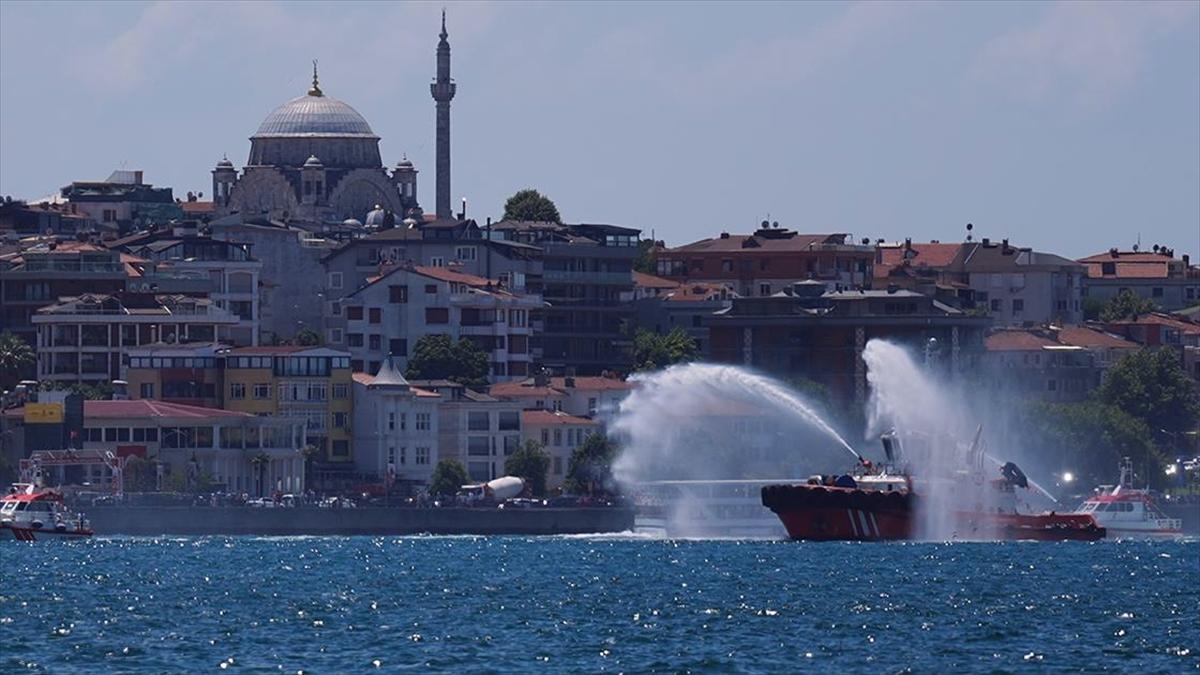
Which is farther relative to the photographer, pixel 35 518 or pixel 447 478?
pixel 447 478

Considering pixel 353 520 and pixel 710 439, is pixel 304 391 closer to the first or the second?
pixel 353 520

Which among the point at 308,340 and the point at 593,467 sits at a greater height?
the point at 308,340

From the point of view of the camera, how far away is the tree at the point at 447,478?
169375mm

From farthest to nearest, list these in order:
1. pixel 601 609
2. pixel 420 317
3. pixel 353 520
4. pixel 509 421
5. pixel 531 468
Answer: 1. pixel 420 317
2. pixel 509 421
3. pixel 531 468
4. pixel 353 520
5. pixel 601 609

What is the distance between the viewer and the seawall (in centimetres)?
15512

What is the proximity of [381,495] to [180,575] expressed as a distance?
175ft

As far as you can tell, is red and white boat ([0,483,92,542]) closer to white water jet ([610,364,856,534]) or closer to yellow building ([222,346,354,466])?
white water jet ([610,364,856,534])

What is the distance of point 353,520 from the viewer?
158 m

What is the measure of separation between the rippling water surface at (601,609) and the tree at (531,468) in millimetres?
33288

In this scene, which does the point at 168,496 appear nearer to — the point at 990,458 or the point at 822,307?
the point at 990,458

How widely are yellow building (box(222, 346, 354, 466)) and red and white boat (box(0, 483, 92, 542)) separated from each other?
25.9 metres

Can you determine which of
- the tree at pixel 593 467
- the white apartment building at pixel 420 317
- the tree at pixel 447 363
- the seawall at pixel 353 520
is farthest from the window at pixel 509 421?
the seawall at pixel 353 520

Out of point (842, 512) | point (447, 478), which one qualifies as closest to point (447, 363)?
point (447, 478)

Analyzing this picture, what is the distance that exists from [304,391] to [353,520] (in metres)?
17.6
